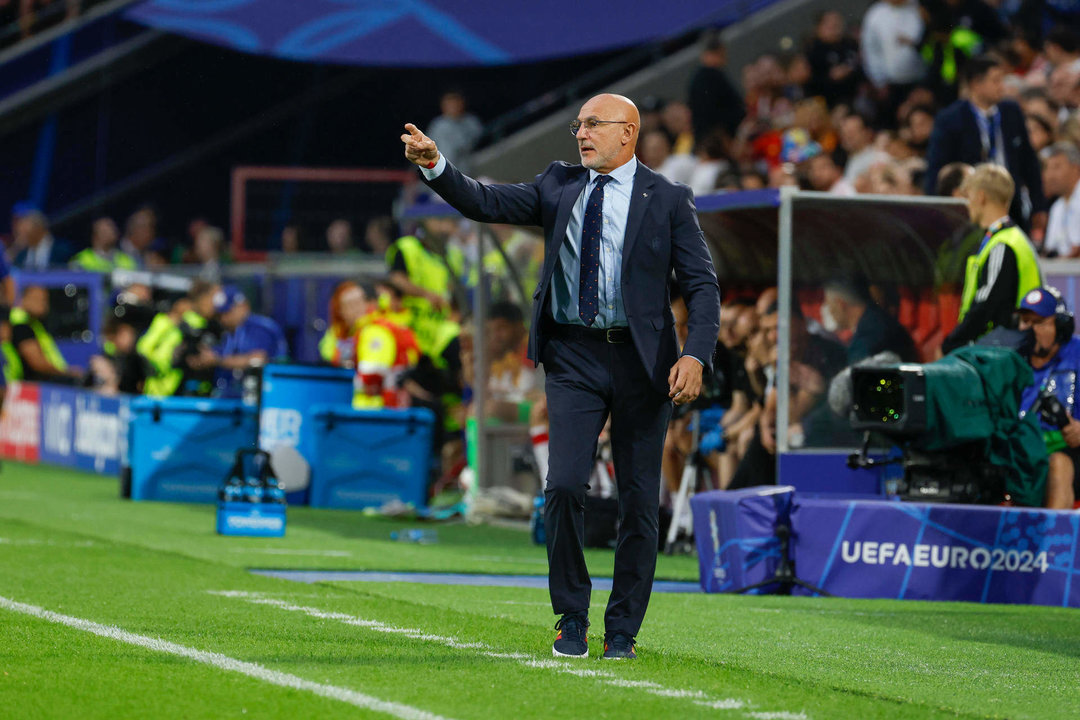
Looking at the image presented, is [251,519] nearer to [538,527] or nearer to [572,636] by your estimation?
[538,527]

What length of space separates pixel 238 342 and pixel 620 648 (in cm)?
1250

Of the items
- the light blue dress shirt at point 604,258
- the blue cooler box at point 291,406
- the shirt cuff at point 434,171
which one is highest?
the shirt cuff at point 434,171

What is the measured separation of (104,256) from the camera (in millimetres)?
25516

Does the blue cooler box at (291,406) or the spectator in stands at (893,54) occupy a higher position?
the spectator in stands at (893,54)

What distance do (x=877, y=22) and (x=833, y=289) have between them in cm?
650

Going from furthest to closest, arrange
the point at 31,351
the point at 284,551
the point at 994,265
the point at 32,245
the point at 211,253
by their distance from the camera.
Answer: the point at 32,245, the point at 211,253, the point at 31,351, the point at 284,551, the point at 994,265

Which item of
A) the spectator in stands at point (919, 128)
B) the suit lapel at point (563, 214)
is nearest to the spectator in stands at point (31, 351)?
the spectator in stands at point (919, 128)

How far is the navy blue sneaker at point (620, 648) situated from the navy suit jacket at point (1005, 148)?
785 centimetres

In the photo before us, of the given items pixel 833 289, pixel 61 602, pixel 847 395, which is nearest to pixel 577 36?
pixel 833 289

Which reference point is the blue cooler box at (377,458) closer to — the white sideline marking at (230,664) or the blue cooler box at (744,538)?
the blue cooler box at (744,538)

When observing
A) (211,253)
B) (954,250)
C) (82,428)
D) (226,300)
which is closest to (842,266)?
(954,250)

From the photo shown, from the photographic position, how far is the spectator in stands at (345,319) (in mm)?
18250

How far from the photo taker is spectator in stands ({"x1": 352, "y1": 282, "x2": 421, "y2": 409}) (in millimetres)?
17078

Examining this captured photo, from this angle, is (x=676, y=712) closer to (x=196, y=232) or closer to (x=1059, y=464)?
(x=1059, y=464)
